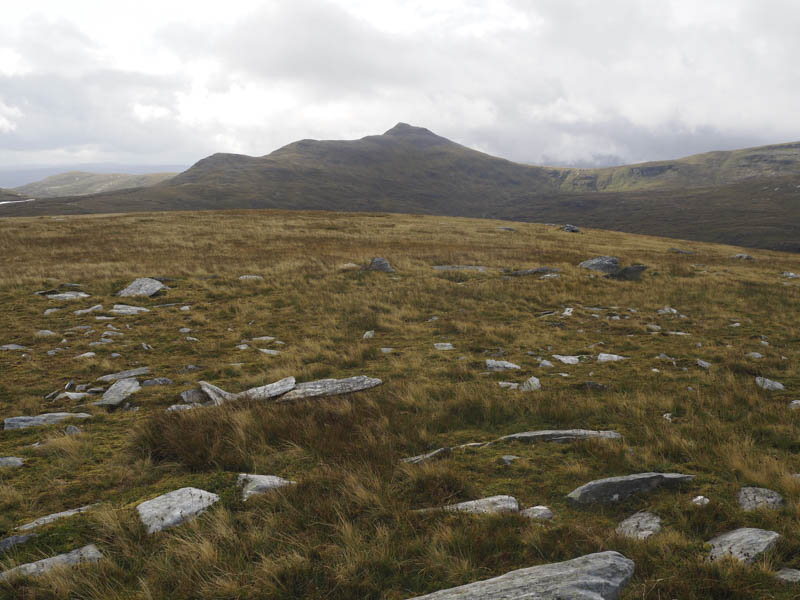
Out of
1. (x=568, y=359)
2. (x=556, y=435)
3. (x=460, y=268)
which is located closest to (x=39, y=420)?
(x=556, y=435)

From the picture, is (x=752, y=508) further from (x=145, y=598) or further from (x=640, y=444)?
(x=145, y=598)

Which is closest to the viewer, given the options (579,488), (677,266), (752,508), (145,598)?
(145,598)

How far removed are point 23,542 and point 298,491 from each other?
250 cm

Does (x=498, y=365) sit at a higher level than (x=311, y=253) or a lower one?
lower

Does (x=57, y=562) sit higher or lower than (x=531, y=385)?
higher

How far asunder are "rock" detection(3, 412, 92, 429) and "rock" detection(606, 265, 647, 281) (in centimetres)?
2373

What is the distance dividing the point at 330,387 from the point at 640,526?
5449 millimetres

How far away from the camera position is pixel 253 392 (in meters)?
7.75

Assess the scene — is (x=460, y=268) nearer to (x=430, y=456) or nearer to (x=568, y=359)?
(x=568, y=359)

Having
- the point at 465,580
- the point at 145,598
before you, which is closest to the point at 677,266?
the point at 465,580

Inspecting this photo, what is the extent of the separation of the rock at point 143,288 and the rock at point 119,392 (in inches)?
351

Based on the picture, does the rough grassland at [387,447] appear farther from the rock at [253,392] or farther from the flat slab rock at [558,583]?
the rock at [253,392]

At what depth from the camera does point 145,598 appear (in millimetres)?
3113

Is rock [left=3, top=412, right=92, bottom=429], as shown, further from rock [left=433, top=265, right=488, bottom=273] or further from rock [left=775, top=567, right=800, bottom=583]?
rock [left=433, top=265, right=488, bottom=273]
